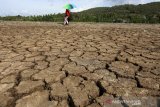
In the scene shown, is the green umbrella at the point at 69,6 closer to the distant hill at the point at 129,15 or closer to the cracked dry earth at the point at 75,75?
the distant hill at the point at 129,15

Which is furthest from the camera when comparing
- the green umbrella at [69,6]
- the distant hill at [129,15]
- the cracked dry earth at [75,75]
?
the distant hill at [129,15]

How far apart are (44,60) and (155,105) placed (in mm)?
1896

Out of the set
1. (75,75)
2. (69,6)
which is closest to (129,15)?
(69,6)

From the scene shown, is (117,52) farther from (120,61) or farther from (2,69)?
(2,69)

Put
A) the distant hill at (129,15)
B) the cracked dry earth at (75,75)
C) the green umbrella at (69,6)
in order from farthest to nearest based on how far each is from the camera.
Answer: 1. the distant hill at (129,15)
2. the green umbrella at (69,6)
3. the cracked dry earth at (75,75)

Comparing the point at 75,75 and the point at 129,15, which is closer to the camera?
the point at 75,75

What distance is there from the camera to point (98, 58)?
3475 millimetres

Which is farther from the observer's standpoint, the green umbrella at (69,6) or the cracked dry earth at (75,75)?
the green umbrella at (69,6)

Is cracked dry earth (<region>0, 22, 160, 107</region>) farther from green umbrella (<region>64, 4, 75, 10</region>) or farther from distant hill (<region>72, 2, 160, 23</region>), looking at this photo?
distant hill (<region>72, 2, 160, 23</region>)

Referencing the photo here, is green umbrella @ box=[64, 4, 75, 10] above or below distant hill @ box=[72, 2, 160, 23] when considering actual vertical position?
above

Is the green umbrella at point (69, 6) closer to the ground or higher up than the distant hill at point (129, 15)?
higher up

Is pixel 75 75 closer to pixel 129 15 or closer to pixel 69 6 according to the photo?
pixel 69 6

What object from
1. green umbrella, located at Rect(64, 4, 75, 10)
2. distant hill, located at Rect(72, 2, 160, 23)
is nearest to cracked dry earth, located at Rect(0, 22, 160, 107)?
green umbrella, located at Rect(64, 4, 75, 10)

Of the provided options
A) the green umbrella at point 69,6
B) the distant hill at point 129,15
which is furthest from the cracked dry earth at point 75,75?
the distant hill at point 129,15
